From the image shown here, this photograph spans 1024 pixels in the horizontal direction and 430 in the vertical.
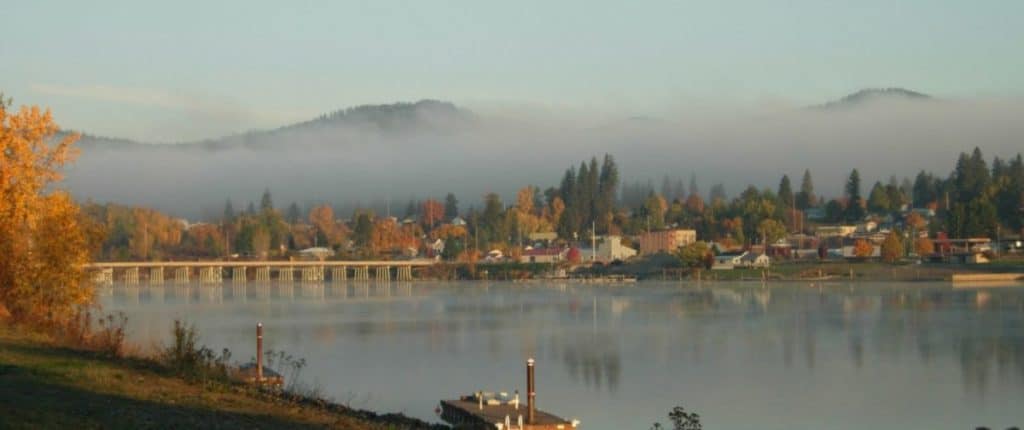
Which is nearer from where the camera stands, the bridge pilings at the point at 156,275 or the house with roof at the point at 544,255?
the bridge pilings at the point at 156,275

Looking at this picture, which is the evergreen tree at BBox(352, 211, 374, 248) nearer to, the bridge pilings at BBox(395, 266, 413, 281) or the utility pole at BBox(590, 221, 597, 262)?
the bridge pilings at BBox(395, 266, 413, 281)

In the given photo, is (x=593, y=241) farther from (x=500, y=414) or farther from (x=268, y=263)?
(x=500, y=414)

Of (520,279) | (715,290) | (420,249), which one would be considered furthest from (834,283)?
(420,249)

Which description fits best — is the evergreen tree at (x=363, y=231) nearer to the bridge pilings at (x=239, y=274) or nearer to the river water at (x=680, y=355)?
the bridge pilings at (x=239, y=274)

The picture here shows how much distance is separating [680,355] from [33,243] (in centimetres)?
1512

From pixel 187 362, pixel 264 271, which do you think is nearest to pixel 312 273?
pixel 264 271

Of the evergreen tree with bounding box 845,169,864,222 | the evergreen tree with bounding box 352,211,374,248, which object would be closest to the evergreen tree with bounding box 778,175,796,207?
the evergreen tree with bounding box 845,169,864,222

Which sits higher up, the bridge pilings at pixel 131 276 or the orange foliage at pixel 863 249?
the orange foliage at pixel 863 249

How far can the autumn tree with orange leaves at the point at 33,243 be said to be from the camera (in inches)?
796

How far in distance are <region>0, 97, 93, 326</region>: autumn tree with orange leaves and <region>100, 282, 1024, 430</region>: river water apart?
4.87m

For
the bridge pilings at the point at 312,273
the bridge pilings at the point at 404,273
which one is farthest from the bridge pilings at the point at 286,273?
the bridge pilings at the point at 404,273

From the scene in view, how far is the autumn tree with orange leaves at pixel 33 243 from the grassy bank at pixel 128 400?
3.49m

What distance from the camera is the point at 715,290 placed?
73.2 m

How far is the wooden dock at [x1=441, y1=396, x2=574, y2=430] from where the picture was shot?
16.2m
